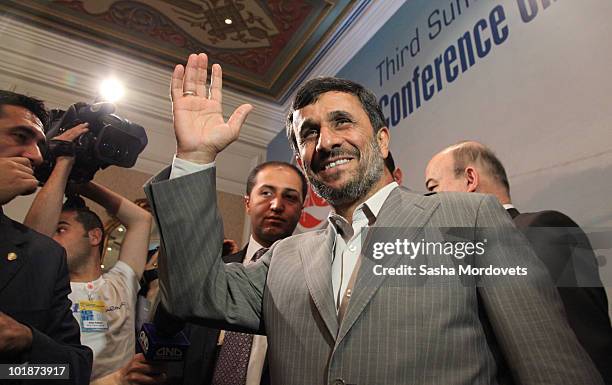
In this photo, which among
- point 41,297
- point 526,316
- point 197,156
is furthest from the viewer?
point 41,297

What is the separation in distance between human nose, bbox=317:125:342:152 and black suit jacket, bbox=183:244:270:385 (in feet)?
2.81

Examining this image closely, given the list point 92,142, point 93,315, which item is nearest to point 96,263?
point 93,315

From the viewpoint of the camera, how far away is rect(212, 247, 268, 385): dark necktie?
1458 mm

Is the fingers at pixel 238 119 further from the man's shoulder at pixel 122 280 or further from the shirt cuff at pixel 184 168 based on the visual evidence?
the man's shoulder at pixel 122 280

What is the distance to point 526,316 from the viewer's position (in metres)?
0.78

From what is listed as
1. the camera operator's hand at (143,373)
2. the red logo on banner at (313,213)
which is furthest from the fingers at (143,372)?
the red logo on banner at (313,213)

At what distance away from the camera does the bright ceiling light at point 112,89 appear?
14.2 ft

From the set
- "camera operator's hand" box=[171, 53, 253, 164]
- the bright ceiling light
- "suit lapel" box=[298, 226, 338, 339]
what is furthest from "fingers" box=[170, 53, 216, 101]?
the bright ceiling light

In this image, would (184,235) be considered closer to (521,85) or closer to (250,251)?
(250,251)

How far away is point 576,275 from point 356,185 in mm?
771

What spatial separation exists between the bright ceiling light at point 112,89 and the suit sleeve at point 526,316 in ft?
13.8

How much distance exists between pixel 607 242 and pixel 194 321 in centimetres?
143

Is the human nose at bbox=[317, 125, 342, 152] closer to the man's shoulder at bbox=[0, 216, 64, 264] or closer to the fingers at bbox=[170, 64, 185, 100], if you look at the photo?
the fingers at bbox=[170, 64, 185, 100]

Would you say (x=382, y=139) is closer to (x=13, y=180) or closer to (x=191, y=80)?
(x=191, y=80)
